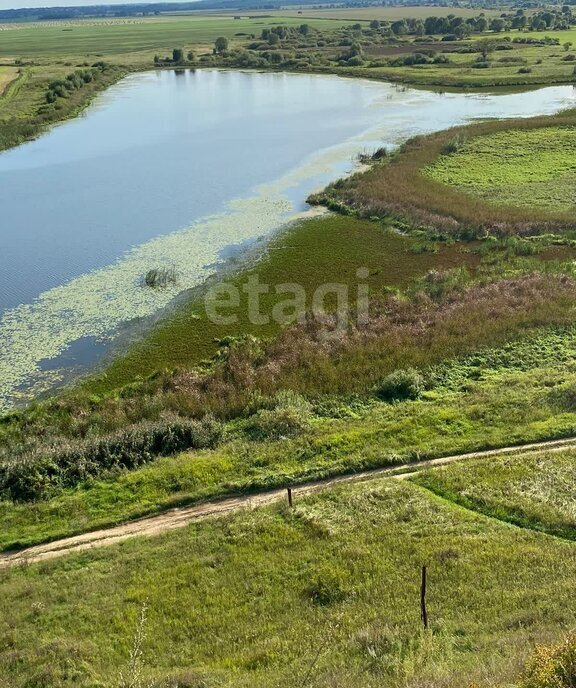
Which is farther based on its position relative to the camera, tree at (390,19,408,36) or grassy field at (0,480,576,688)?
tree at (390,19,408,36)

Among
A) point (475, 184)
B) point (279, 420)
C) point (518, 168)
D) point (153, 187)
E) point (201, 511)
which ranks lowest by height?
point (201, 511)

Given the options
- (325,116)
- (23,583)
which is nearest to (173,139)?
(325,116)

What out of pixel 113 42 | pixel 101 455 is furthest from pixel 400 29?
pixel 101 455

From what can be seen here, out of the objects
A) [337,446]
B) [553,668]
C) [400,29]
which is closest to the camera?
[553,668]

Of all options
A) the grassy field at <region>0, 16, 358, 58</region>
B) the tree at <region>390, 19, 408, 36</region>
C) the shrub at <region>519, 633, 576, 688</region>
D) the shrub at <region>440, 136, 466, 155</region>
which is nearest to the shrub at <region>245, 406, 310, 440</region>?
the shrub at <region>519, 633, 576, 688</region>

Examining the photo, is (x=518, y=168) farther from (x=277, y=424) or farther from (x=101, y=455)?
(x=101, y=455)

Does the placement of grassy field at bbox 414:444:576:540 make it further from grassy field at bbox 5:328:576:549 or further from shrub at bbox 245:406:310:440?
shrub at bbox 245:406:310:440

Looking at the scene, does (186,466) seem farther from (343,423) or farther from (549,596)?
(549,596)
